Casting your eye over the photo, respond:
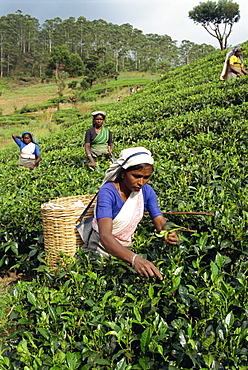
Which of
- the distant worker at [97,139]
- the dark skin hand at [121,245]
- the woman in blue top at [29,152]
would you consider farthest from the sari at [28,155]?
the dark skin hand at [121,245]

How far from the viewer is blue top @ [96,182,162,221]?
2162 millimetres

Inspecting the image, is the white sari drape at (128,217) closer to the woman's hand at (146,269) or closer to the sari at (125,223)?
the sari at (125,223)

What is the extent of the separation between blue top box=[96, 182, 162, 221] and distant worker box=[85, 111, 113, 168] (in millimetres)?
2795

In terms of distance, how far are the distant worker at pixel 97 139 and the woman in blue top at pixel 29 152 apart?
4.69 feet

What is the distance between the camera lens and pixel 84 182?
4207 mm

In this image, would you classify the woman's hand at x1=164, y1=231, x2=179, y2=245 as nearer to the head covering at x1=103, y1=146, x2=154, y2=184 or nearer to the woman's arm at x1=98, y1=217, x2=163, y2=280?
the woman's arm at x1=98, y1=217, x2=163, y2=280

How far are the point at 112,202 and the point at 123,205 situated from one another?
0.30ft

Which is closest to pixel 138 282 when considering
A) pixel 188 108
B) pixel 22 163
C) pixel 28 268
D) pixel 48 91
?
pixel 28 268

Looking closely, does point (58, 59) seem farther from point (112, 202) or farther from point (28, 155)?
point (112, 202)

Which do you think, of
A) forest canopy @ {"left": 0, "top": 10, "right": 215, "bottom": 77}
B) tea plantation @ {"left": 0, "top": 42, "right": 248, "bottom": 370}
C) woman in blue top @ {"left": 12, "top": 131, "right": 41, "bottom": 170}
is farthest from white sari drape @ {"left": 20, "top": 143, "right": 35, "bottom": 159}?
forest canopy @ {"left": 0, "top": 10, "right": 215, "bottom": 77}

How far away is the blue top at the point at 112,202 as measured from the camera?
216 cm

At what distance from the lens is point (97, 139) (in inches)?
210

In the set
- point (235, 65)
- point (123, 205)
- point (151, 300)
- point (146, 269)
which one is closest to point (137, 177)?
point (123, 205)

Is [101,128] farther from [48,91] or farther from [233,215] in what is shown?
[48,91]
